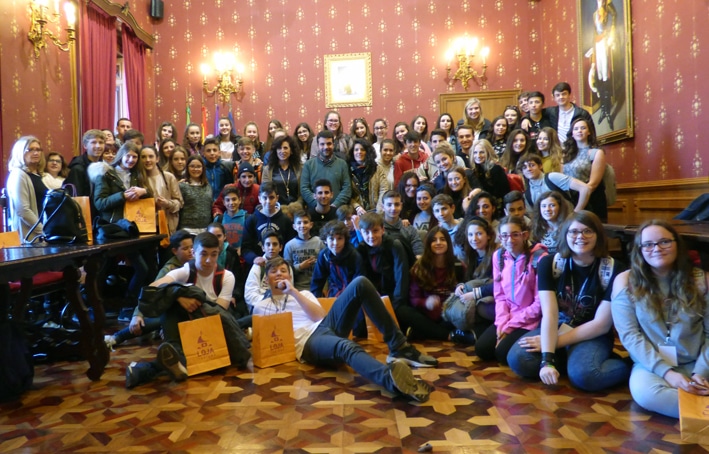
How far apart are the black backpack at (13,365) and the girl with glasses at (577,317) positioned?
255cm

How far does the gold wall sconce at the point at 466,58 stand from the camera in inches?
321

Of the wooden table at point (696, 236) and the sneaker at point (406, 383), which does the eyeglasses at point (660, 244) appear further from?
the sneaker at point (406, 383)

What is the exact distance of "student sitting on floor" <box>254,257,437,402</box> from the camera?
2.42m

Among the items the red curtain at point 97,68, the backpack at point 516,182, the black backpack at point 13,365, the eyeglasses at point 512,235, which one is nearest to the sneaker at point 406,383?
the eyeglasses at point 512,235

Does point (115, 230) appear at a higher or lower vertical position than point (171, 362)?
higher

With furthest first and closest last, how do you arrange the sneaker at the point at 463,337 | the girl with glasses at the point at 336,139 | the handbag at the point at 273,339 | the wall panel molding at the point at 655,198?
the girl with glasses at the point at 336,139 → the wall panel molding at the point at 655,198 → the sneaker at the point at 463,337 → the handbag at the point at 273,339

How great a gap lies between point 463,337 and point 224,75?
258 inches

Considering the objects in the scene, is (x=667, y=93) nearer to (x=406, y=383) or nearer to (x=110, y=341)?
(x=406, y=383)

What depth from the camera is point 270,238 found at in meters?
3.70

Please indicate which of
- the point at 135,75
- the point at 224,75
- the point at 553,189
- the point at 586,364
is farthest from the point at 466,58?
the point at 586,364

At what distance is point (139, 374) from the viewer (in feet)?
8.93

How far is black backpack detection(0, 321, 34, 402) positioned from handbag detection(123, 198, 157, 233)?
5.01ft

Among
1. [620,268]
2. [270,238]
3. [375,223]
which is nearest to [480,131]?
[375,223]

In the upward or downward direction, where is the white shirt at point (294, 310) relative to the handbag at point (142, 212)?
downward
